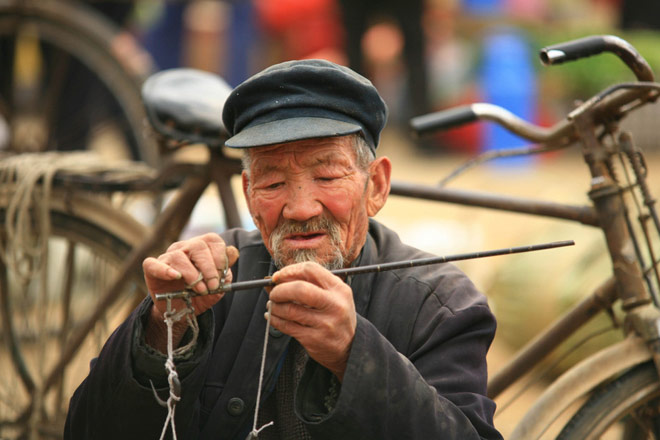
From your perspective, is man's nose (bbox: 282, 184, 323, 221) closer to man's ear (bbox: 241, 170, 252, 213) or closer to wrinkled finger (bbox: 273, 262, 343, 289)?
man's ear (bbox: 241, 170, 252, 213)

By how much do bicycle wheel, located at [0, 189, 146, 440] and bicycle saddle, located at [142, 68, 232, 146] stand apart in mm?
407

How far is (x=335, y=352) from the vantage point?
1.56 m

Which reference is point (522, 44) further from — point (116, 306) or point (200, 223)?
point (116, 306)

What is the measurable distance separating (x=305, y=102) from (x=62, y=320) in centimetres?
163

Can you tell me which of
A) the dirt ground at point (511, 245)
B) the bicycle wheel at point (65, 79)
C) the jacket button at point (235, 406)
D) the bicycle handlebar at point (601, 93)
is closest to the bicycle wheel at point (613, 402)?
the dirt ground at point (511, 245)

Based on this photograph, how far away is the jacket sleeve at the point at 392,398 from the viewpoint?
5.07 ft

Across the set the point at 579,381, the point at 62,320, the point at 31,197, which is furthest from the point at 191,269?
the point at 62,320

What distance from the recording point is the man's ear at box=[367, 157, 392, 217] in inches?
76.1

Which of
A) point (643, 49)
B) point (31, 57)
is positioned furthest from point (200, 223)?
point (643, 49)

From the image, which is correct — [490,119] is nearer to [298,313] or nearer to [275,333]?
[275,333]

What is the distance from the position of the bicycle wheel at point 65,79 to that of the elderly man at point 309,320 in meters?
2.43

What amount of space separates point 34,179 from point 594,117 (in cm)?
168

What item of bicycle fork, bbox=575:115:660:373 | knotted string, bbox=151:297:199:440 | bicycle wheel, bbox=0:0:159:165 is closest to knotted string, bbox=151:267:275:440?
knotted string, bbox=151:297:199:440

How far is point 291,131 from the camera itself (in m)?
1.74
